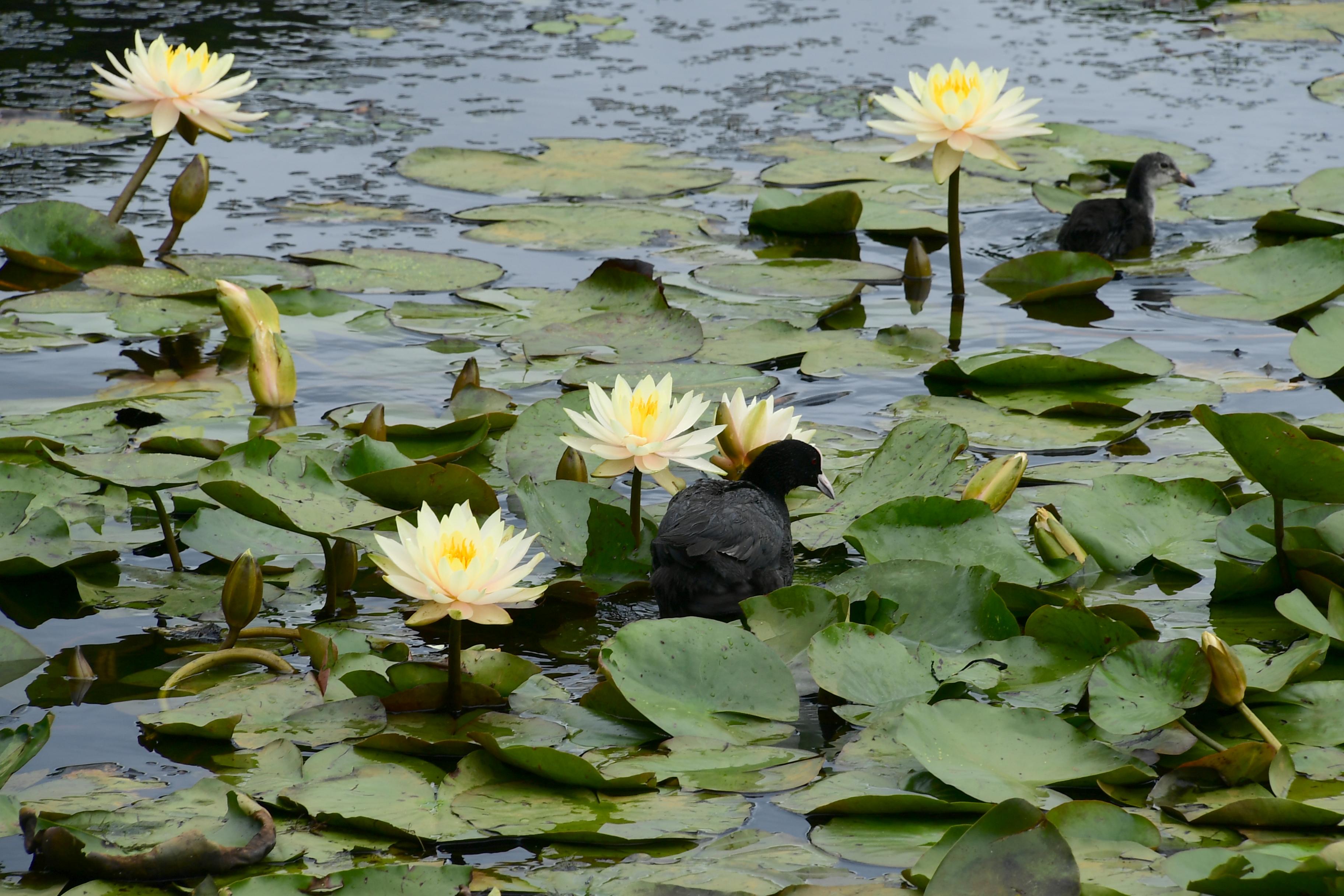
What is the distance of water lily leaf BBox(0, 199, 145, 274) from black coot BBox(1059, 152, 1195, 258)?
379 centimetres

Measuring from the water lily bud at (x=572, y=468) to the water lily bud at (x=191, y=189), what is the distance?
2.56m

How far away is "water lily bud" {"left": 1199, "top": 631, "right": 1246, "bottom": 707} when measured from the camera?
2.41 meters

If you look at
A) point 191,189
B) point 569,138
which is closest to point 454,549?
point 191,189

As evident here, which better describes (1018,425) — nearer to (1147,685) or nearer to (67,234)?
(1147,685)

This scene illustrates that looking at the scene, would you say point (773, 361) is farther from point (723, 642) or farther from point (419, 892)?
point (419, 892)

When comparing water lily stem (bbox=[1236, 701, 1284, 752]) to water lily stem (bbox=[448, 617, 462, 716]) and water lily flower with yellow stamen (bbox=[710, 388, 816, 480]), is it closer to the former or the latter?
water lily flower with yellow stamen (bbox=[710, 388, 816, 480])

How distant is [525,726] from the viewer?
8.63 ft

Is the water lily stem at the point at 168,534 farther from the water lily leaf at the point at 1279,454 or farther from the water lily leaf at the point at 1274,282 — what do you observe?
the water lily leaf at the point at 1274,282

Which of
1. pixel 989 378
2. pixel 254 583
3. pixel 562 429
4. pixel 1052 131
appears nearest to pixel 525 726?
pixel 254 583

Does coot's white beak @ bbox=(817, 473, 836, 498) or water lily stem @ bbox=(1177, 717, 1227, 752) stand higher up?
coot's white beak @ bbox=(817, 473, 836, 498)

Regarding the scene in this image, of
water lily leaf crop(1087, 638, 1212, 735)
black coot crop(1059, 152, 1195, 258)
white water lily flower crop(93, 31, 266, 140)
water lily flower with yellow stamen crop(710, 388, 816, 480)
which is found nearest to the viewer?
water lily leaf crop(1087, 638, 1212, 735)

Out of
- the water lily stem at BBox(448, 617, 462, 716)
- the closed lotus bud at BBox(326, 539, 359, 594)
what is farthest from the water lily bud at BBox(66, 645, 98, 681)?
the water lily stem at BBox(448, 617, 462, 716)

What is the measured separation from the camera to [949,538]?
10.5ft

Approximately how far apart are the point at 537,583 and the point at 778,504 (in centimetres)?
61
